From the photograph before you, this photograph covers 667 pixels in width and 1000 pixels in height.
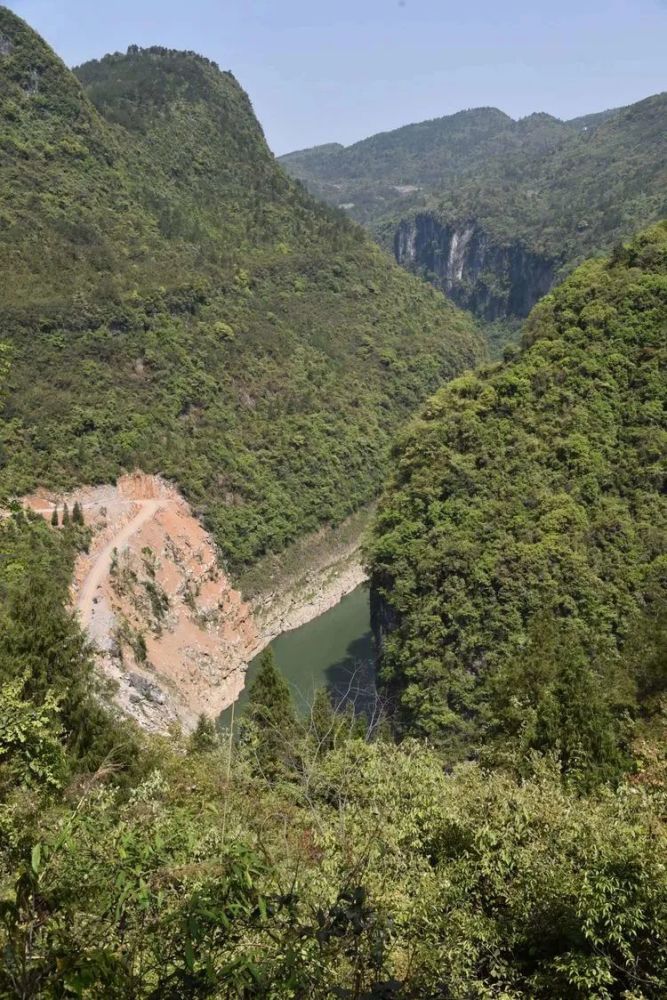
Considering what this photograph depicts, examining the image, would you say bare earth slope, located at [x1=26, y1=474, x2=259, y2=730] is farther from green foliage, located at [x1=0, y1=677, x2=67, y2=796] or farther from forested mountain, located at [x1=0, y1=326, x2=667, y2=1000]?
green foliage, located at [x1=0, y1=677, x2=67, y2=796]

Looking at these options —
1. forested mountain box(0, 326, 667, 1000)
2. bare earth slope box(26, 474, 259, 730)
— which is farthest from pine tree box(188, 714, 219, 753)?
bare earth slope box(26, 474, 259, 730)

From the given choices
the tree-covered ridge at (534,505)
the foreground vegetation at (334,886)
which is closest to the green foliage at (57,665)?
the foreground vegetation at (334,886)

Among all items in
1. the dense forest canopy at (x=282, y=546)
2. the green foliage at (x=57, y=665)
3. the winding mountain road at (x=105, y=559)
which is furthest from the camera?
the winding mountain road at (x=105, y=559)

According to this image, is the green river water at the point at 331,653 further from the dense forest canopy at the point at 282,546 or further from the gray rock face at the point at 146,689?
the gray rock face at the point at 146,689

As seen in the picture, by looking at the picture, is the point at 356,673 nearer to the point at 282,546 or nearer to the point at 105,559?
the point at 282,546

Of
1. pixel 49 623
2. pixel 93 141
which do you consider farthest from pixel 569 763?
pixel 93 141

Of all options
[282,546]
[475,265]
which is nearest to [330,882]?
[282,546]

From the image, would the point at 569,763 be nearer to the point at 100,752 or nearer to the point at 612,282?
the point at 100,752
